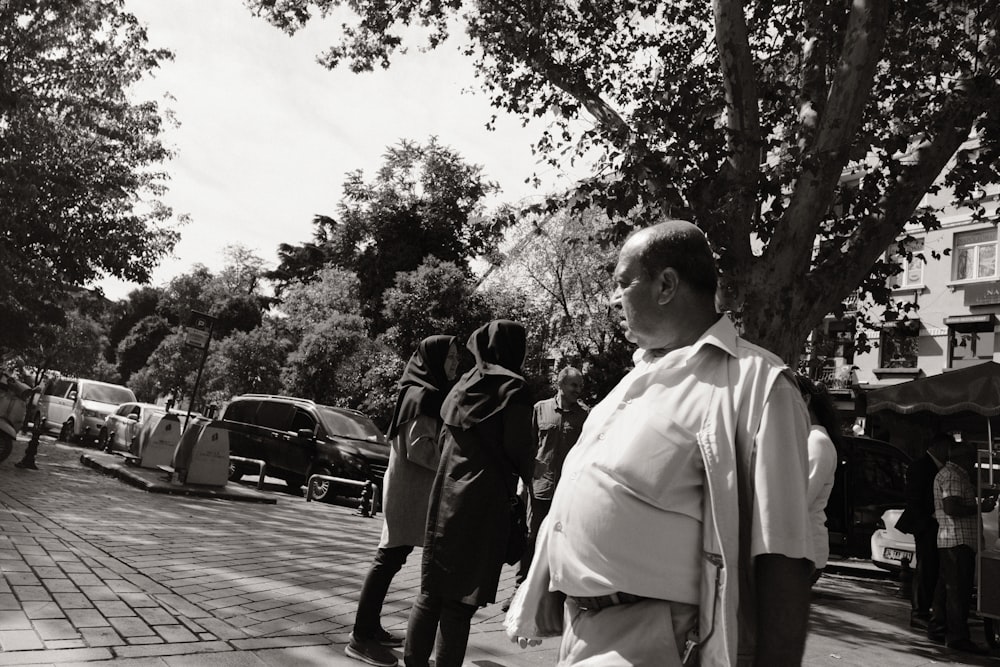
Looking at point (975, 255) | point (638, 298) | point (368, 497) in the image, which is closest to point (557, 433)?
point (638, 298)

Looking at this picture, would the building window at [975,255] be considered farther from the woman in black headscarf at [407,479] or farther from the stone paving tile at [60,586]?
the stone paving tile at [60,586]

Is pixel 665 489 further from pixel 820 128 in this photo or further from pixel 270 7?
pixel 270 7

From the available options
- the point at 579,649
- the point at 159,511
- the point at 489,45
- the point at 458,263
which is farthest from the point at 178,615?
the point at 458,263

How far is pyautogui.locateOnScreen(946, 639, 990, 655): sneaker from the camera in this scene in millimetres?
7332

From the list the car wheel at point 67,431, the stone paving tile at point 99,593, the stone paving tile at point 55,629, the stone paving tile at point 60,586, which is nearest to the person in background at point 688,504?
the stone paving tile at point 55,629

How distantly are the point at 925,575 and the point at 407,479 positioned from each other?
6.37 meters

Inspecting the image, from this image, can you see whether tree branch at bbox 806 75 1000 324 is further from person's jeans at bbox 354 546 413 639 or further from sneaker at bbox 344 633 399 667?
sneaker at bbox 344 633 399 667

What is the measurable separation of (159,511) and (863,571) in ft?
36.0

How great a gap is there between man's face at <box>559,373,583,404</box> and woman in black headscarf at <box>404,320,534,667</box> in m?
3.54

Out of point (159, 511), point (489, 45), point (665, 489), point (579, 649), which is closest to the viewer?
point (665, 489)

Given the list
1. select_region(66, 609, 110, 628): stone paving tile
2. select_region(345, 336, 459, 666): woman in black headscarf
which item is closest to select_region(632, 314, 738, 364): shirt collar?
select_region(345, 336, 459, 666): woman in black headscarf

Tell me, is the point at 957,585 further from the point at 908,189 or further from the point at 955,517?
the point at 908,189

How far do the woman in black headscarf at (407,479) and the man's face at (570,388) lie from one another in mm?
2841

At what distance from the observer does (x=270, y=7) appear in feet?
42.4
